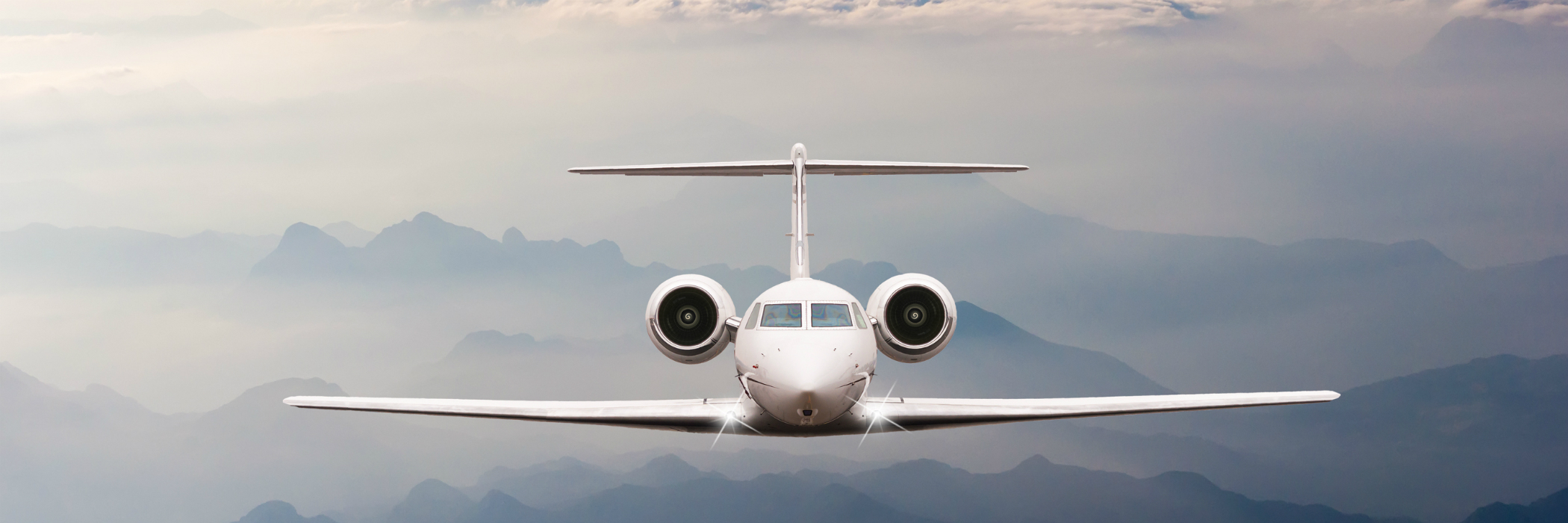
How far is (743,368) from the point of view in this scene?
16922 mm

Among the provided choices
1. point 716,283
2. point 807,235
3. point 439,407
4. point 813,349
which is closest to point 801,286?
point 813,349

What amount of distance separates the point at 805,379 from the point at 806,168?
700 centimetres

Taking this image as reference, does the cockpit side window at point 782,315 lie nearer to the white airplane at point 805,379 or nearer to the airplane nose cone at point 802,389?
the white airplane at point 805,379

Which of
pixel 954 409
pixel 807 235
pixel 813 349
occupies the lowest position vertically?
pixel 954 409

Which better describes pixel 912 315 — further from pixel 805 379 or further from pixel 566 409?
pixel 566 409

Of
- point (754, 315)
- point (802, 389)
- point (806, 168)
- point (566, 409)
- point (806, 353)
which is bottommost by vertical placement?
point (566, 409)

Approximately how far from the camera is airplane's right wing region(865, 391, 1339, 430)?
18125 millimetres

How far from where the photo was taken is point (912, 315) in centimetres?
1911

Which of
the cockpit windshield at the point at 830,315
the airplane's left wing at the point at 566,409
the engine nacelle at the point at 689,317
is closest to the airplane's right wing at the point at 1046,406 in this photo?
the cockpit windshield at the point at 830,315

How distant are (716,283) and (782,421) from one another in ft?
11.3

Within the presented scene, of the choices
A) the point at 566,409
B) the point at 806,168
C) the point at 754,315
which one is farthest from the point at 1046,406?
the point at 566,409

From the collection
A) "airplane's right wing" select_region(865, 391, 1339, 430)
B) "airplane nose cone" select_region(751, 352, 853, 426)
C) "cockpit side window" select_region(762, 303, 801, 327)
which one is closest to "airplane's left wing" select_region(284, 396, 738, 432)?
"cockpit side window" select_region(762, 303, 801, 327)

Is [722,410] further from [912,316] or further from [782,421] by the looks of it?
[912,316]

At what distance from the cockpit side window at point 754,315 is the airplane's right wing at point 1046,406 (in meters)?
2.29
